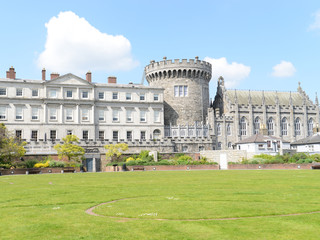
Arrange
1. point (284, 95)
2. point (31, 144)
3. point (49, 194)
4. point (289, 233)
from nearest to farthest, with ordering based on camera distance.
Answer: point (289, 233)
point (49, 194)
point (31, 144)
point (284, 95)

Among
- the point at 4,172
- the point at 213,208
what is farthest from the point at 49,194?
the point at 4,172

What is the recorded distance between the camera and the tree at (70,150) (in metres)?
54.9

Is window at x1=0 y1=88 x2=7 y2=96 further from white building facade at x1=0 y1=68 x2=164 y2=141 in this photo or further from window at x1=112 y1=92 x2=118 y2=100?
window at x1=112 y1=92 x2=118 y2=100

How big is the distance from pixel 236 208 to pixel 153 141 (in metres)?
51.4

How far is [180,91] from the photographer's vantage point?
80688mm

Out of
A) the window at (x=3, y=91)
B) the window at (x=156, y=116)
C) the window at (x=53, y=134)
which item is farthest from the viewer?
the window at (x=156, y=116)

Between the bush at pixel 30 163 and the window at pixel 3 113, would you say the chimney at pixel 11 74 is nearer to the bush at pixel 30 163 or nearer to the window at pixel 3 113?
the window at pixel 3 113

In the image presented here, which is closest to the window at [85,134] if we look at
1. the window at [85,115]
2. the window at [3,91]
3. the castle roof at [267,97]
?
the window at [85,115]

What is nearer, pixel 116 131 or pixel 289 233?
pixel 289 233

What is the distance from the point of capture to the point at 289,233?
10219 mm

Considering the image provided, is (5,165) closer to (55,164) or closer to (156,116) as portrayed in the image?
(55,164)

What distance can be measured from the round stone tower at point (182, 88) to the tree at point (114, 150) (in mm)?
21341

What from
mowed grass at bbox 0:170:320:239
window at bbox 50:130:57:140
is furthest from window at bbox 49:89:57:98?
mowed grass at bbox 0:170:320:239

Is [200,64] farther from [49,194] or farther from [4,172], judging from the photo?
[49,194]
